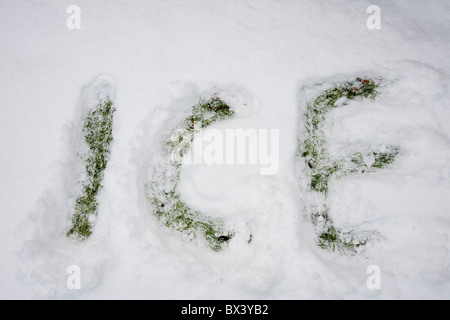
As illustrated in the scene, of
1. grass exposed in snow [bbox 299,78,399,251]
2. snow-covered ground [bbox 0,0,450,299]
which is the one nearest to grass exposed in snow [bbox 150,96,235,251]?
snow-covered ground [bbox 0,0,450,299]

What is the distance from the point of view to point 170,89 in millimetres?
3215

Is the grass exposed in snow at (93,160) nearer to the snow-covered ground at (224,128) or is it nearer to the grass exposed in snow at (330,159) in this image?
the snow-covered ground at (224,128)

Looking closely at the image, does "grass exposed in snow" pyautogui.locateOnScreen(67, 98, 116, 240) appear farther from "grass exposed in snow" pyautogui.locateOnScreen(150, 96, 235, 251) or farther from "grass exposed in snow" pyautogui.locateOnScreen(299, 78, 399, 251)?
"grass exposed in snow" pyautogui.locateOnScreen(299, 78, 399, 251)

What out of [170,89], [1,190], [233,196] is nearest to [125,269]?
[233,196]

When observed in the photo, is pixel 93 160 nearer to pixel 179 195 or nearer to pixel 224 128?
pixel 179 195

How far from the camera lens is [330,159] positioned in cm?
317

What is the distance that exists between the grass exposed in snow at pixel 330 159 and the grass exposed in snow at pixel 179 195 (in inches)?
32.8

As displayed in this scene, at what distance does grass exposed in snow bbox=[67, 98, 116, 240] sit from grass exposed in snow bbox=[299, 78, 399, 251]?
1.95m

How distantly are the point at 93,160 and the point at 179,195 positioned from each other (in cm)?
91

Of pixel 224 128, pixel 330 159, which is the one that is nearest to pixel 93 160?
pixel 224 128

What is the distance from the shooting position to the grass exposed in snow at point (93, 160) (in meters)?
3.02

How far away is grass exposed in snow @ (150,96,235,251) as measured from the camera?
3049 mm

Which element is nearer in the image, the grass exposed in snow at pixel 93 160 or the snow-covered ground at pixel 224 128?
the snow-covered ground at pixel 224 128

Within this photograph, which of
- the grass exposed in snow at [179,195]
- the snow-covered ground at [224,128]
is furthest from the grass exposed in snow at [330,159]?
the grass exposed in snow at [179,195]
